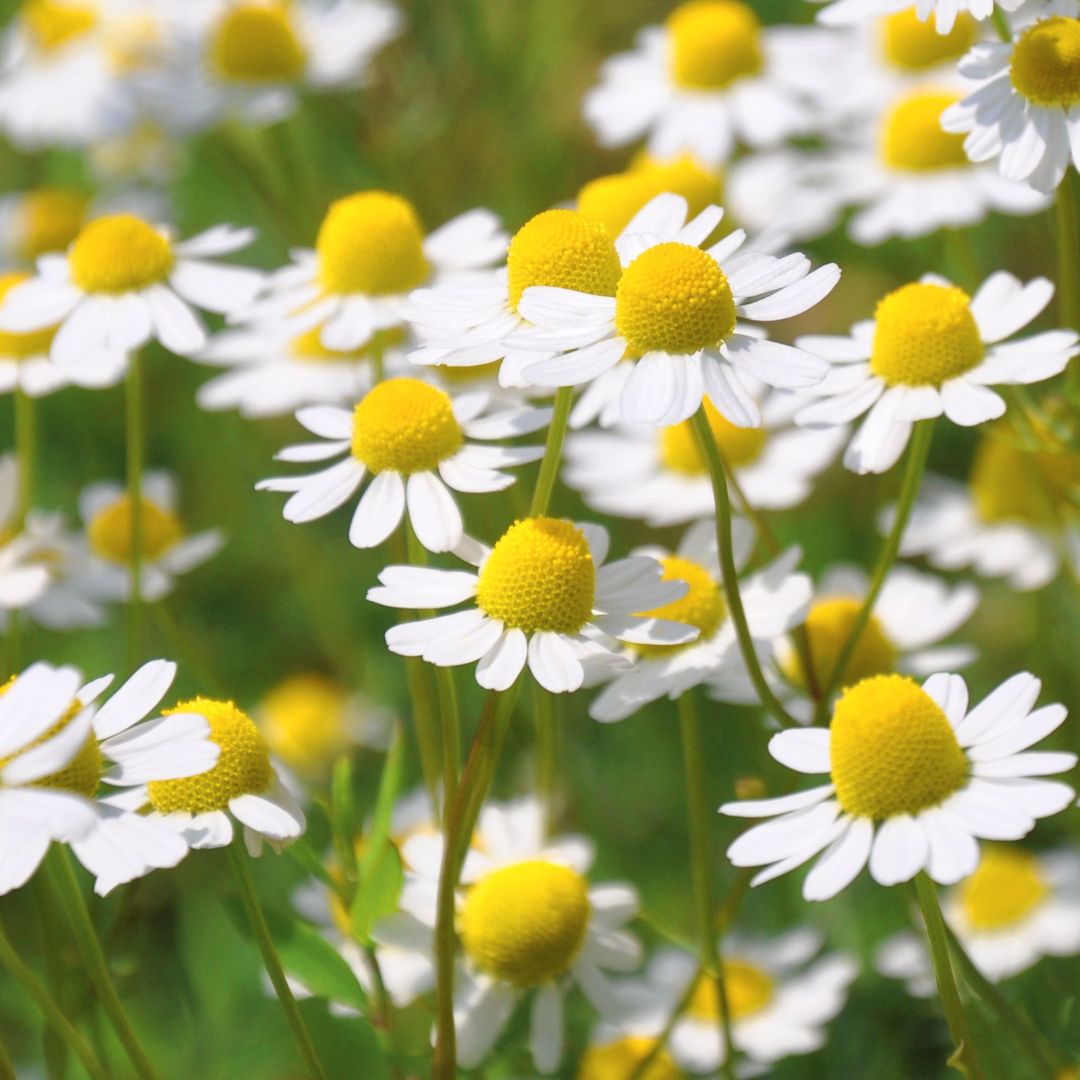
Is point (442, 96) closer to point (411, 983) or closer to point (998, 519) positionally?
point (998, 519)

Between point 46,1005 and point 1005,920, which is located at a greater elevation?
point 46,1005

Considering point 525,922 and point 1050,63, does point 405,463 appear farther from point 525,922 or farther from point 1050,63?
point 1050,63

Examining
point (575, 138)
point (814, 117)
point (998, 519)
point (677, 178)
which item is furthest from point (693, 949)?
point (575, 138)

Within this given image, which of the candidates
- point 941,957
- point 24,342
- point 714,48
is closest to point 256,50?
point 714,48

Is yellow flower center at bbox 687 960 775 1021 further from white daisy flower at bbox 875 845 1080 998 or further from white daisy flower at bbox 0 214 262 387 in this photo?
white daisy flower at bbox 0 214 262 387

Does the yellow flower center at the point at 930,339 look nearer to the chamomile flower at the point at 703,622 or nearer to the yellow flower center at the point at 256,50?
the chamomile flower at the point at 703,622
